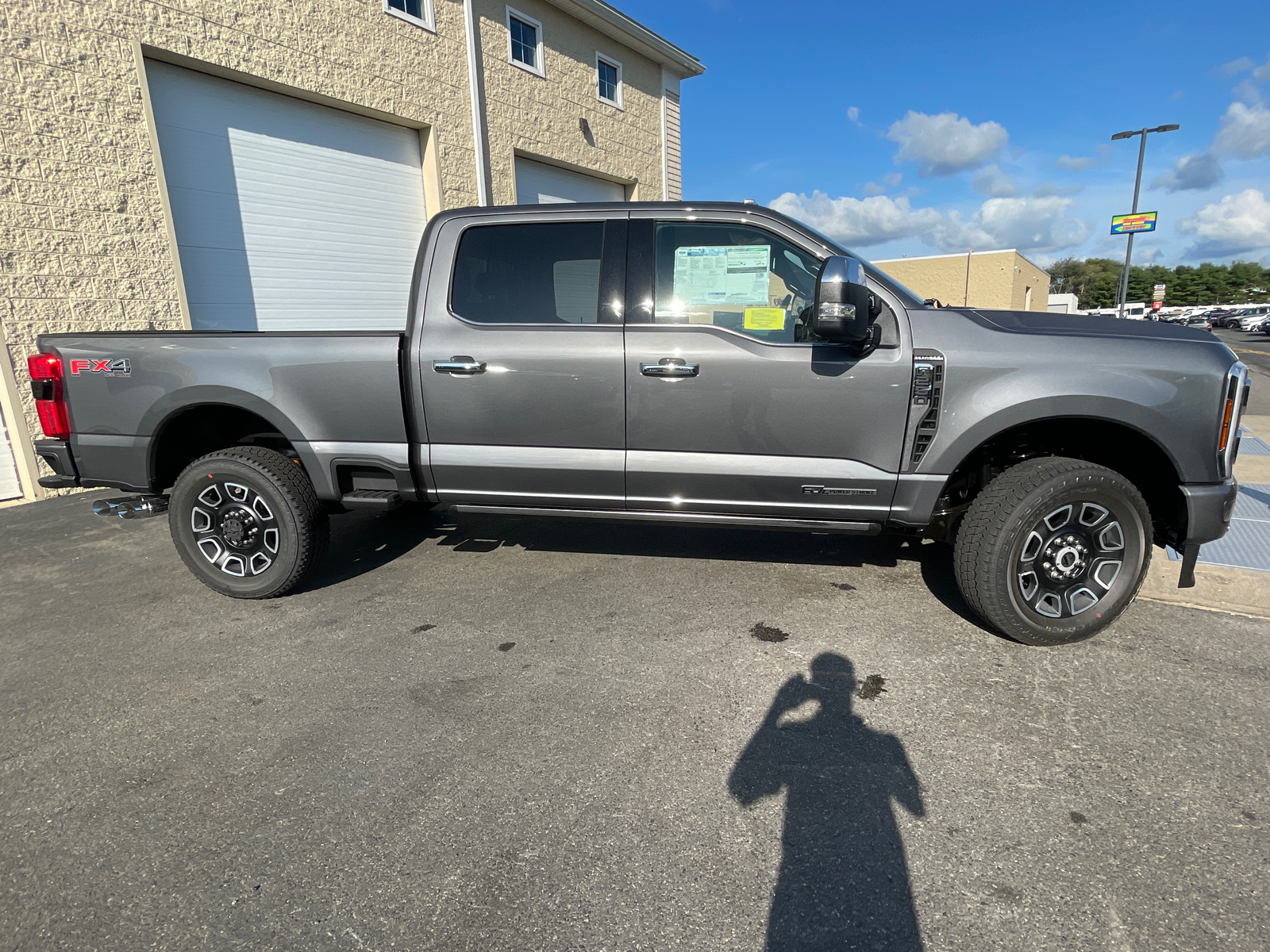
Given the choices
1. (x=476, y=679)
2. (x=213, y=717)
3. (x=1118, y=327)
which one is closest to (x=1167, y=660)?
(x=1118, y=327)

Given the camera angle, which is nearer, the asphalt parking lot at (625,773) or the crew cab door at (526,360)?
the asphalt parking lot at (625,773)

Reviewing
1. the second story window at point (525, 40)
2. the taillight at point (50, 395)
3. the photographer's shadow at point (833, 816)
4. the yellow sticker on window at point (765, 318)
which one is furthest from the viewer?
the second story window at point (525, 40)

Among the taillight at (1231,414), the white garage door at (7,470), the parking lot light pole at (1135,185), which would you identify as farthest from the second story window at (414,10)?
the parking lot light pole at (1135,185)

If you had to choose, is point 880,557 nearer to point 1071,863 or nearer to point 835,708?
point 835,708

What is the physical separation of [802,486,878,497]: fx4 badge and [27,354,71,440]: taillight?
4.02 metres

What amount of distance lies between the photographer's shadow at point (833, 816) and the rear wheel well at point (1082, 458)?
128 centimetres

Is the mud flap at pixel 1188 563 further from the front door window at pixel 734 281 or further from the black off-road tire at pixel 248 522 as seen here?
the black off-road tire at pixel 248 522

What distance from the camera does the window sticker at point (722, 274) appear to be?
333cm

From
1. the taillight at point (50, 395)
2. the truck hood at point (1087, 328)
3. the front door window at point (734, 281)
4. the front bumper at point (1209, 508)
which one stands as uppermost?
the front door window at point (734, 281)

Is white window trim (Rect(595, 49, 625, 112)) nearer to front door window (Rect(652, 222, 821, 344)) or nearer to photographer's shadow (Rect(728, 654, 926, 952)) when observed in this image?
front door window (Rect(652, 222, 821, 344))

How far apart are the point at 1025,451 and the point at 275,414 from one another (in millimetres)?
3964

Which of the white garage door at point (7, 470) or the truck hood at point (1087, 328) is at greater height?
the truck hood at point (1087, 328)

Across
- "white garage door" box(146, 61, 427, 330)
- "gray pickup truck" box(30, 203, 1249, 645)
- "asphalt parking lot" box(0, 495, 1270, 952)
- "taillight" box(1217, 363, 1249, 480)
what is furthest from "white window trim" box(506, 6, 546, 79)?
"taillight" box(1217, 363, 1249, 480)

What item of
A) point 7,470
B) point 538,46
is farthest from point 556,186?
point 7,470
